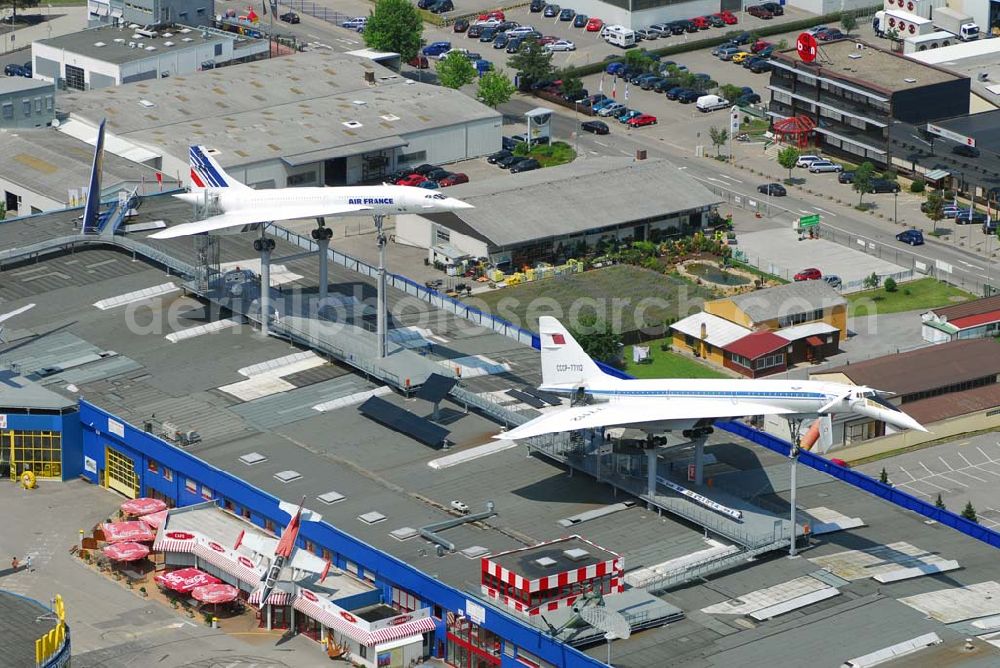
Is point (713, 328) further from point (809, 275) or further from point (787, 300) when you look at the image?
point (809, 275)

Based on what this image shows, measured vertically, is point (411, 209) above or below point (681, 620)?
above

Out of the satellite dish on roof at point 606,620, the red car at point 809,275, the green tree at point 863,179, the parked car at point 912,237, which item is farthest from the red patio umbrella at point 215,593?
the green tree at point 863,179

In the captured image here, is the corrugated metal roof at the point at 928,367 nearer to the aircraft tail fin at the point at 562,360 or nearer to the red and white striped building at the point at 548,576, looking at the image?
the aircraft tail fin at the point at 562,360

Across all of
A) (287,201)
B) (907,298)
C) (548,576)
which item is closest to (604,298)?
(907,298)

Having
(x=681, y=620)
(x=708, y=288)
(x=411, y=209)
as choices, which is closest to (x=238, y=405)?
(x=411, y=209)

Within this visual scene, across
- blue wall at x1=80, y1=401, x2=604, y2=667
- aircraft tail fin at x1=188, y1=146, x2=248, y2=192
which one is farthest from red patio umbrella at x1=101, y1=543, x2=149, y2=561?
aircraft tail fin at x1=188, y1=146, x2=248, y2=192

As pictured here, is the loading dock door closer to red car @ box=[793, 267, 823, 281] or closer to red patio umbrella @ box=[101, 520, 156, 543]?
red patio umbrella @ box=[101, 520, 156, 543]

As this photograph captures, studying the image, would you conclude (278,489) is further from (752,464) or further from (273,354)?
(752,464)
